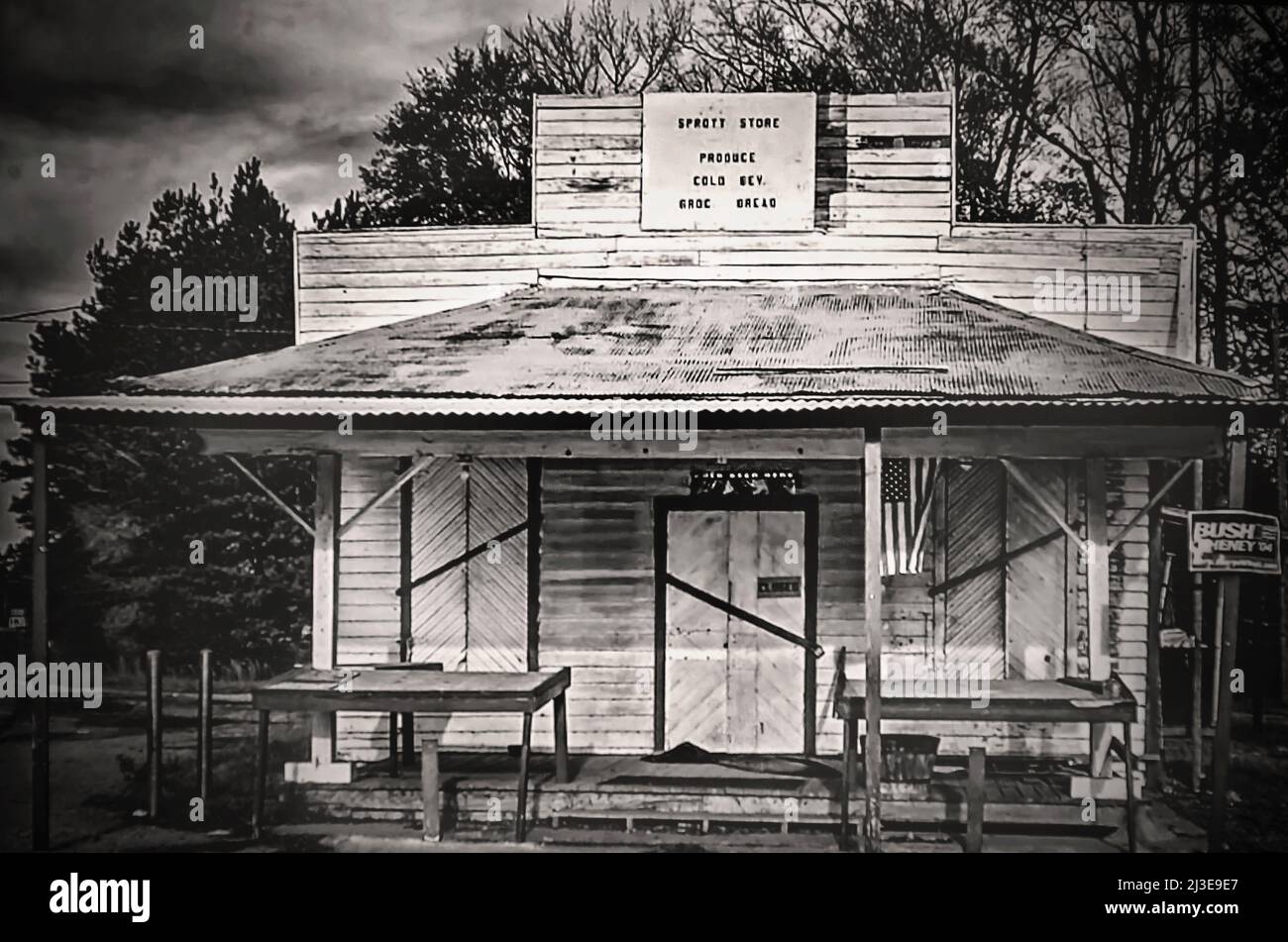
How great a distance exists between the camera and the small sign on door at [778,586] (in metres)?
10.7

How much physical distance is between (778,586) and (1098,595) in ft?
9.03

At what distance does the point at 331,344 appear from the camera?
10797mm

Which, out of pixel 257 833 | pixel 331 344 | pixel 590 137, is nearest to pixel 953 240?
pixel 590 137

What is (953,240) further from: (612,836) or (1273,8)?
(612,836)

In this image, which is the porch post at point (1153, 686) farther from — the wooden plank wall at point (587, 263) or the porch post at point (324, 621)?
the porch post at point (324, 621)

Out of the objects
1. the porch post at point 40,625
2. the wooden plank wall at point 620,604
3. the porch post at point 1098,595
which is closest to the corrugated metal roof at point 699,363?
the porch post at point 40,625

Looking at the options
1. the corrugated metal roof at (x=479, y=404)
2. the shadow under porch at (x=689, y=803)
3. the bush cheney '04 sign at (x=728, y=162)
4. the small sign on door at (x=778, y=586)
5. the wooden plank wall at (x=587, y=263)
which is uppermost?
the bush cheney '04 sign at (x=728, y=162)

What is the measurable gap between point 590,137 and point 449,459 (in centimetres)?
378

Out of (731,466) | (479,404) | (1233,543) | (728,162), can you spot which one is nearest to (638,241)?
(728,162)

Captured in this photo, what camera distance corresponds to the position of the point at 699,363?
9438 millimetres

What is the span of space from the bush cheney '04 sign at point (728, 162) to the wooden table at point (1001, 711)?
5.27 metres

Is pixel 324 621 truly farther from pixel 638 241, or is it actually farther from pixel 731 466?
pixel 638 241

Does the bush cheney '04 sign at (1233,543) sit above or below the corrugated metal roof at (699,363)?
below

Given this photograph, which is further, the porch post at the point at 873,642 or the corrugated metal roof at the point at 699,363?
the corrugated metal roof at the point at 699,363
